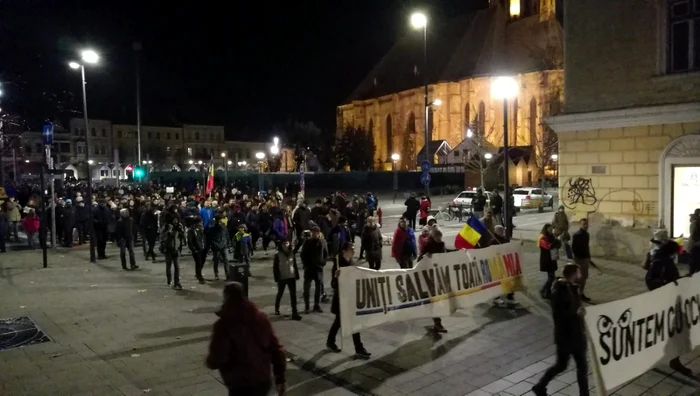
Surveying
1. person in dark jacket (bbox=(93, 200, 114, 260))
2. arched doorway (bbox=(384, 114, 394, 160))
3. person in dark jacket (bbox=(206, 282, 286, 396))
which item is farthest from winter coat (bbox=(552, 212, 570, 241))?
arched doorway (bbox=(384, 114, 394, 160))

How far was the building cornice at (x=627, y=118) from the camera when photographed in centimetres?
1424

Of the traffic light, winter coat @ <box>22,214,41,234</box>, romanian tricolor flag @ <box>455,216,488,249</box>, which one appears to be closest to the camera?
romanian tricolor flag @ <box>455,216,488,249</box>

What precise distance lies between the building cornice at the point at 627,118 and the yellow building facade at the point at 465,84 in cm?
3872

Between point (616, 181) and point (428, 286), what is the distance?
933 cm

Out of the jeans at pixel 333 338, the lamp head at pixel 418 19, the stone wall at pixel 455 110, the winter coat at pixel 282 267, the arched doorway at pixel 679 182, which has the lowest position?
the jeans at pixel 333 338

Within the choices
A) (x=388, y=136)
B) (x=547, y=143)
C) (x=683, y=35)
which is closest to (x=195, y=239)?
(x=683, y=35)

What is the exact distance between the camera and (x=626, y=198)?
15.6 meters

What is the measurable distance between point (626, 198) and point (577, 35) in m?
5.11

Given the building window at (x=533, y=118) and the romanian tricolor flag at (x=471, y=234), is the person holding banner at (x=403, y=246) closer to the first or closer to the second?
the romanian tricolor flag at (x=471, y=234)

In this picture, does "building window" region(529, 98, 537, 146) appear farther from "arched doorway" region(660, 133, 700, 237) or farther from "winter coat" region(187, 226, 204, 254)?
"winter coat" region(187, 226, 204, 254)

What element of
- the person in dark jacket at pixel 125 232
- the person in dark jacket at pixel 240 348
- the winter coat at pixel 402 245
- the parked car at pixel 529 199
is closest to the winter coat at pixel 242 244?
the person in dark jacket at pixel 125 232

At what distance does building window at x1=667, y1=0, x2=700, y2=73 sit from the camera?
1456 cm

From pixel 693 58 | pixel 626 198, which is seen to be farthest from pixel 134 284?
pixel 693 58

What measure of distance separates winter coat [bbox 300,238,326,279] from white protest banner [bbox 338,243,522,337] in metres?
1.99
